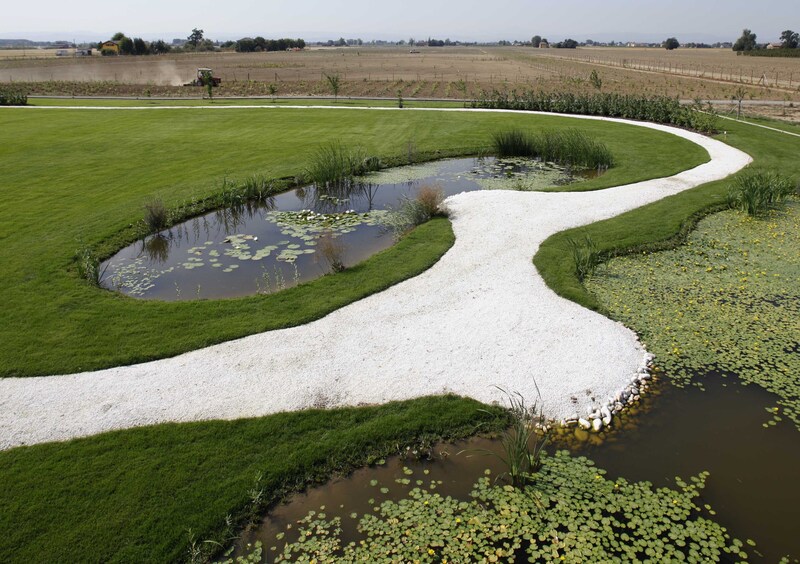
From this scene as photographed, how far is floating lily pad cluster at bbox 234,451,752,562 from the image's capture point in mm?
5047

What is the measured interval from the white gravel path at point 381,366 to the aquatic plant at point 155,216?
19.3ft

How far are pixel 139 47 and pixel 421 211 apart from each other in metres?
98.7

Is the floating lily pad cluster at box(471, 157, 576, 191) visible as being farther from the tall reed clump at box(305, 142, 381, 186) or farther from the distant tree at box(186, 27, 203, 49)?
the distant tree at box(186, 27, 203, 49)

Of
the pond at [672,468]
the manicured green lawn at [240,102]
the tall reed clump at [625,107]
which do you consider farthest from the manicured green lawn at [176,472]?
the manicured green lawn at [240,102]

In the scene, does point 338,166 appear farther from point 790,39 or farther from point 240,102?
point 790,39

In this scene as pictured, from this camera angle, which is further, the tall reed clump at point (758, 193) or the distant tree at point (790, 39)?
the distant tree at point (790, 39)

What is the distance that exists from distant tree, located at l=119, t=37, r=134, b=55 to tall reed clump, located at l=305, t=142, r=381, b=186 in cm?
9195

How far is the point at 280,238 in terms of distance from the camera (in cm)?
1244

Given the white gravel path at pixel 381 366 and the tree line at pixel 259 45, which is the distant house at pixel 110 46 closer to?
the tree line at pixel 259 45

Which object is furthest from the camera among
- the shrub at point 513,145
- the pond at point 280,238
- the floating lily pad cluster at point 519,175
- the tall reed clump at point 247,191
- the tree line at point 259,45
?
the tree line at point 259,45

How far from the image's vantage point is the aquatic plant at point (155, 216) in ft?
40.9

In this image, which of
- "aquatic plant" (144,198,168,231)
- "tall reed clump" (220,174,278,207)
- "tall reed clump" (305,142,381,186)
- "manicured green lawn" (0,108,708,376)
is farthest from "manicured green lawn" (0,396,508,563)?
"tall reed clump" (305,142,381,186)

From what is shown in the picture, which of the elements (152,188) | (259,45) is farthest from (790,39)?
(152,188)

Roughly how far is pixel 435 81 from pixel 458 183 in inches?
1420
